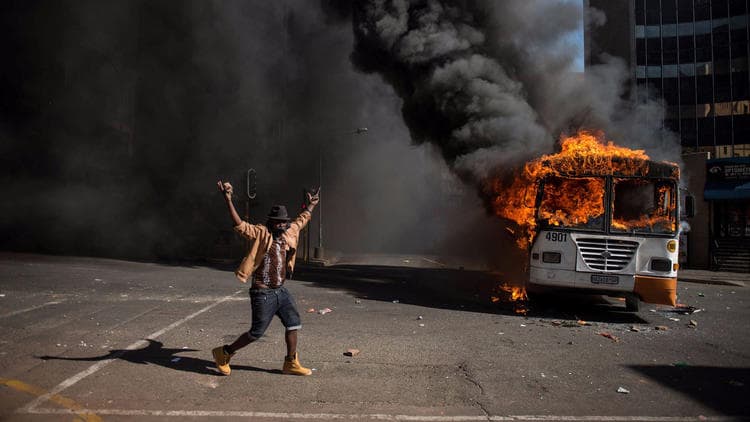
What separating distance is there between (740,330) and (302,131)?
92.2ft

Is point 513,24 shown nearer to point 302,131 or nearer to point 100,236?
point 100,236

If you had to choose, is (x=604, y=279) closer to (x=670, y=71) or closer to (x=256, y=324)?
(x=256, y=324)

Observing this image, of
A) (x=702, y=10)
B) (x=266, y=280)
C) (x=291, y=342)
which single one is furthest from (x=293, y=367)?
(x=702, y=10)

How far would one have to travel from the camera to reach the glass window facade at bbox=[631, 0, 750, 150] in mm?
30172

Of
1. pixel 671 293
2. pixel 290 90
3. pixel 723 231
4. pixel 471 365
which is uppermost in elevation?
pixel 290 90

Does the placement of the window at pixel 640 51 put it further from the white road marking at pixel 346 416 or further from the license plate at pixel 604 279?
the white road marking at pixel 346 416

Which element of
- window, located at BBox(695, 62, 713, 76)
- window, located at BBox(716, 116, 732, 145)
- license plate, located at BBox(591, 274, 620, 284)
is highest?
window, located at BBox(695, 62, 713, 76)

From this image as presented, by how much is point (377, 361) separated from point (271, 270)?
1.45 metres

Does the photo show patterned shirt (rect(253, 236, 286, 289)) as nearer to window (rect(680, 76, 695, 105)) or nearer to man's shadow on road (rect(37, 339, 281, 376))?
man's shadow on road (rect(37, 339, 281, 376))

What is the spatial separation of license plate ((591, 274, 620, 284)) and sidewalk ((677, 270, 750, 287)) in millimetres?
9029

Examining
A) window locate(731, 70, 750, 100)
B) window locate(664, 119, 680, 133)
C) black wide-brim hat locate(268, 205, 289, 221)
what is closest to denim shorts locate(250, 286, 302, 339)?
black wide-brim hat locate(268, 205, 289, 221)

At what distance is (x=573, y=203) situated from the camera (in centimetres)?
766

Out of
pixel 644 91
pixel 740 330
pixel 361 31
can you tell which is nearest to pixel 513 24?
pixel 361 31

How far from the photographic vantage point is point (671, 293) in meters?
7.07
